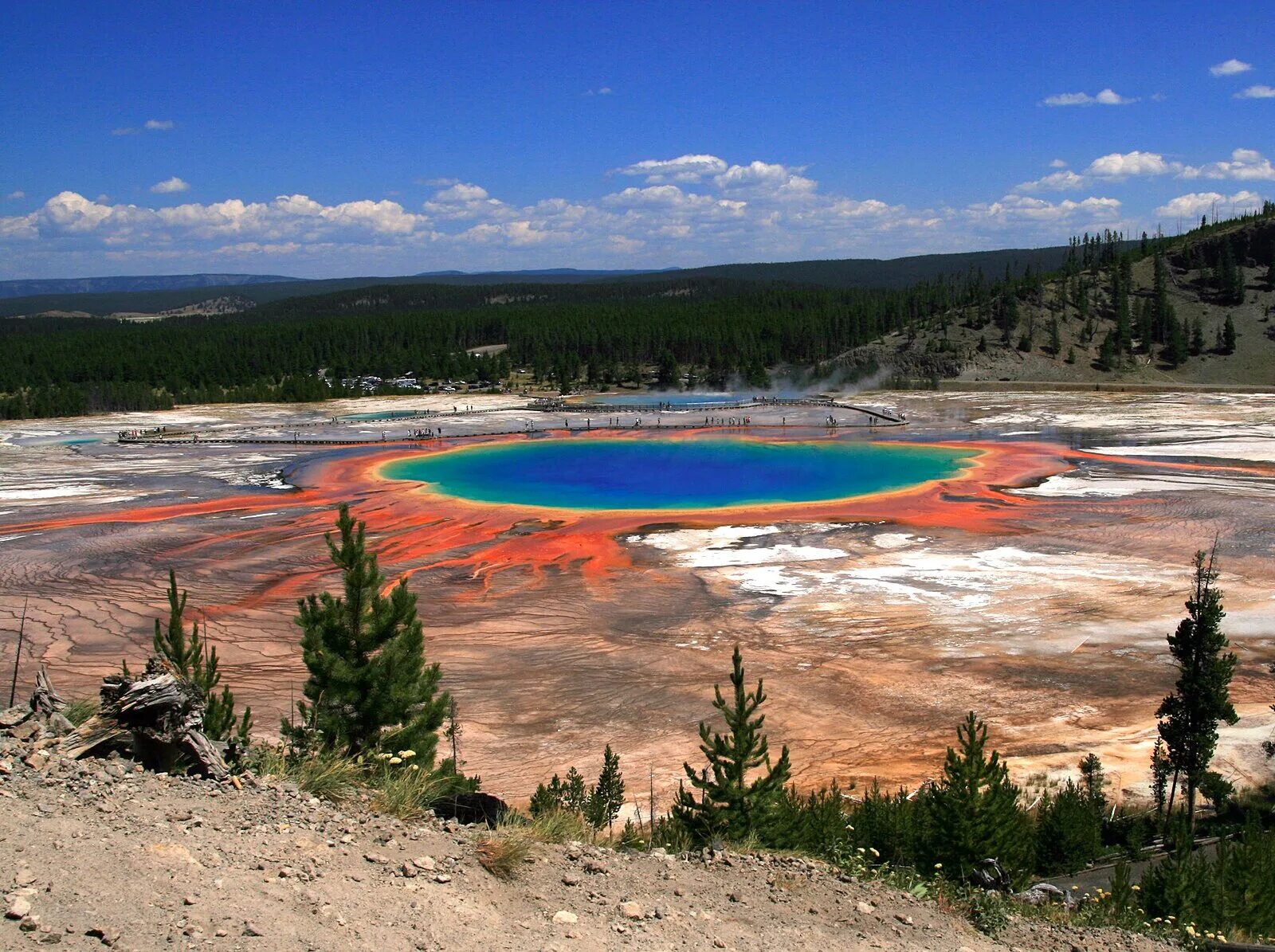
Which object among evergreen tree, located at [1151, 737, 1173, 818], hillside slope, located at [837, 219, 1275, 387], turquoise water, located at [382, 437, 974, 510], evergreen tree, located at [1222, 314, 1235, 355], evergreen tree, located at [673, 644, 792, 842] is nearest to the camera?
evergreen tree, located at [673, 644, 792, 842]

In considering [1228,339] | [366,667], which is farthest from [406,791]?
[1228,339]

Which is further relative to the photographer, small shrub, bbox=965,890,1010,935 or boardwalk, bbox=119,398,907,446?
boardwalk, bbox=119,398,907,446

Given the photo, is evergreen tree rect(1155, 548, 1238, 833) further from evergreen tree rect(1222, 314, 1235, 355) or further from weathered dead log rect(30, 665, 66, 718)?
evergreen tree rect(1222, 314, 1235, 355)

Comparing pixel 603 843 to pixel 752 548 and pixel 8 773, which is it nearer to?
pixel 8 773

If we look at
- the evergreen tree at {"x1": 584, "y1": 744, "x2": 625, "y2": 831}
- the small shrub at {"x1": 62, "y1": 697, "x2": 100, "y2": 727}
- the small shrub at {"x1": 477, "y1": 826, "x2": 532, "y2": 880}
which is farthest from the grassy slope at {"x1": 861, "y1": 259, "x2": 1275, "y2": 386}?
the small shrub at {"x1": 62, "y1": 697, "x2": 100, "y2": 727}

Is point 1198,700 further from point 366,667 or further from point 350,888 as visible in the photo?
point 350,888

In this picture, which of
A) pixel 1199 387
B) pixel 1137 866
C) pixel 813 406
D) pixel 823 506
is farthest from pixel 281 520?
pixel 1199 387
